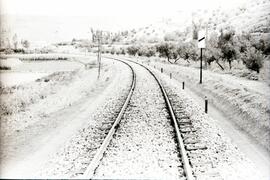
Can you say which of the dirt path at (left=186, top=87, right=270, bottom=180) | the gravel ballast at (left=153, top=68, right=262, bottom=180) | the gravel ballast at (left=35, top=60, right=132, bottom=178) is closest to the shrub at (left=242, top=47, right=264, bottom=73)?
the dirt path at (left=186, top=87, right=270, bottom=180)

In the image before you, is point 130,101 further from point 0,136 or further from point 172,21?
point 172,21

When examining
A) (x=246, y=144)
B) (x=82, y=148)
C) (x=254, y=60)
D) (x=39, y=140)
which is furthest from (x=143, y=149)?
(x=254, y=60)

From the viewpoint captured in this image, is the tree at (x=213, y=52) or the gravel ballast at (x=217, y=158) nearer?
the gravel ballast at (x=217, y=158)

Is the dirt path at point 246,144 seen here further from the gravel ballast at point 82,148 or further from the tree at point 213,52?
the tree at point 213,52

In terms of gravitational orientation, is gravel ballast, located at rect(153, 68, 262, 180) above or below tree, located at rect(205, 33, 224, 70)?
below

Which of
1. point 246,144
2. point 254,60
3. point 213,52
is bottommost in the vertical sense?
point 246,144

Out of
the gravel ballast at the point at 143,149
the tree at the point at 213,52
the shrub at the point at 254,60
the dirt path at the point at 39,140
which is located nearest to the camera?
the gravel ballast at the point at 143,149

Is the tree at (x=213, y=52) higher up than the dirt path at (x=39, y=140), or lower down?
higher up

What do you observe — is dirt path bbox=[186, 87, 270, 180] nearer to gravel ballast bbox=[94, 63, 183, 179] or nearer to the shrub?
gravel ballast bbox=[94, 63, 183, 179]

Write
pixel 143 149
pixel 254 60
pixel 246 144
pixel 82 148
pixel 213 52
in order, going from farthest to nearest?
1. pixel 213 52
2. pixel 254 60
3. pixel 246 144
4. pixel 82 148
5. pixel 143 149

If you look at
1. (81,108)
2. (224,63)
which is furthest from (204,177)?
(224,63)

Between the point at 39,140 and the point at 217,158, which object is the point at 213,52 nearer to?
the point at 39,140

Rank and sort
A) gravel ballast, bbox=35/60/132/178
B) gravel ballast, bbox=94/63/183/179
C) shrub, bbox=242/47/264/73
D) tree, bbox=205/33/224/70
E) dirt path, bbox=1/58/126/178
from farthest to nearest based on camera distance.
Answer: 1. tree, bbox=205/33/224/70
2. shrub, bbox=242/47/264/73
3. dirt path, bbox=1/58/126/178
4. gravel ballast, bbox=35/60/132/178
5. gravel ballast, bbox=94/63/183/179

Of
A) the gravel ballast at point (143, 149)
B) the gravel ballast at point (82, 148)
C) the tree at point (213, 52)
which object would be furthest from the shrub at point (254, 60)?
the gravel ballast at point (82, 148)
